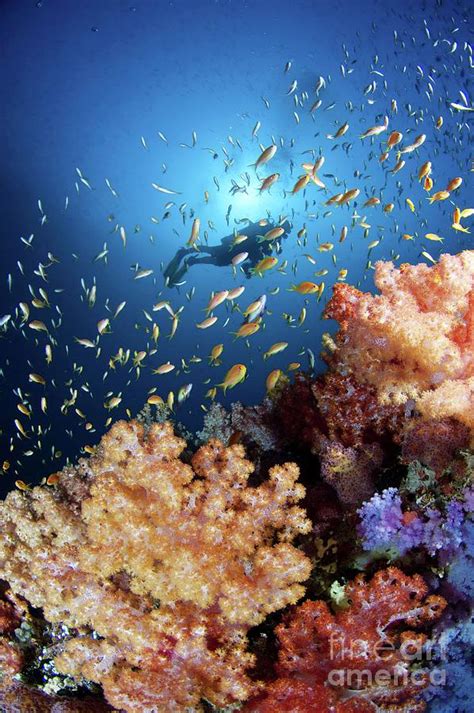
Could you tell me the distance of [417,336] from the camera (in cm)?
373

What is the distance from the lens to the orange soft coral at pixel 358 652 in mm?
2682

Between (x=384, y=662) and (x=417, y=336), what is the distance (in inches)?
97.9

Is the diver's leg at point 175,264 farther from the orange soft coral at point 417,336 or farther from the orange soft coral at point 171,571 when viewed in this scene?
the orange soft coral at point 171,571

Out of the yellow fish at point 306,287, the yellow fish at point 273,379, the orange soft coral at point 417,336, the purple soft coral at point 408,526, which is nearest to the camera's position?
the purple soft coral at point 408,526

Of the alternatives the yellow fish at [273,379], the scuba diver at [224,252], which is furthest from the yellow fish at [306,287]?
the scuba diver at [224,252]

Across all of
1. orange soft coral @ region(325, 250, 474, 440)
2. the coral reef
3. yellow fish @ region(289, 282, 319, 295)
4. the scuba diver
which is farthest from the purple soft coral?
the scuba diver

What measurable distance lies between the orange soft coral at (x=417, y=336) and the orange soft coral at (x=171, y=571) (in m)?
1.34

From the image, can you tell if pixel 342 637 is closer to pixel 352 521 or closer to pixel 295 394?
pixel 352 521

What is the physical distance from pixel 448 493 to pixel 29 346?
45676 mm

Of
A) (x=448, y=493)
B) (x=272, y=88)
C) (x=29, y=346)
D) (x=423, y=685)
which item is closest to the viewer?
(x=423, y=685)

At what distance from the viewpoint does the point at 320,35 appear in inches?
1173

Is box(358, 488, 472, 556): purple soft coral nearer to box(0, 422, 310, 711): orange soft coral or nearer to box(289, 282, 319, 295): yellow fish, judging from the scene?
box(0, 422, 310, 711): orange soft coral

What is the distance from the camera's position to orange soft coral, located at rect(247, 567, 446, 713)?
2.68 m

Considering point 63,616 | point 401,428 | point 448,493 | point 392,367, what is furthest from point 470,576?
point 63,616
